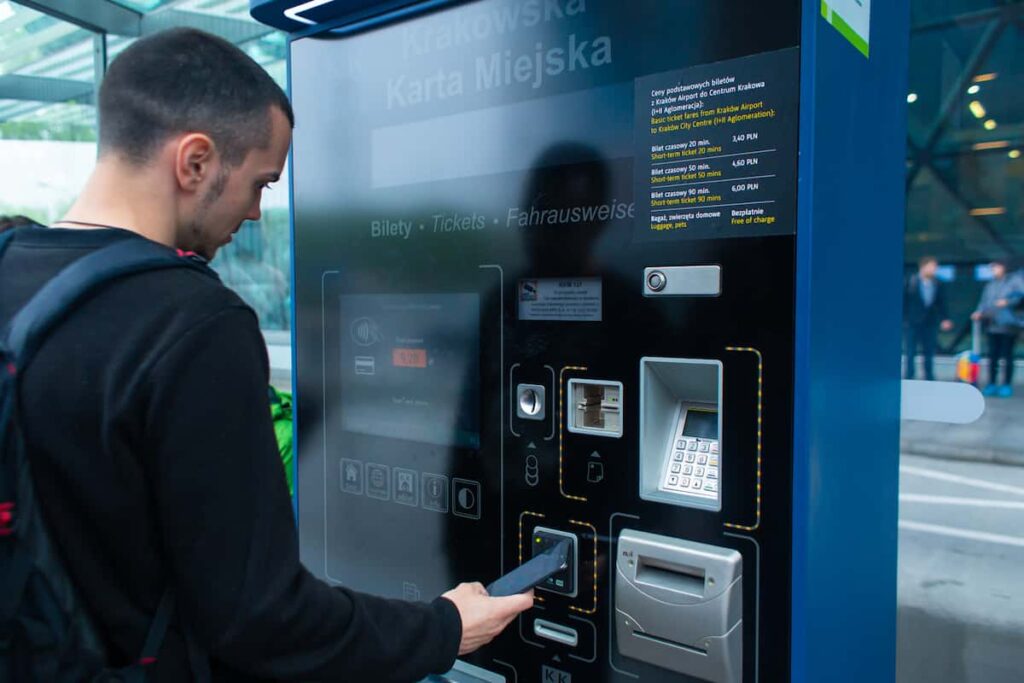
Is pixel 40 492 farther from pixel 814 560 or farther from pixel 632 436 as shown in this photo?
pixel 814 560

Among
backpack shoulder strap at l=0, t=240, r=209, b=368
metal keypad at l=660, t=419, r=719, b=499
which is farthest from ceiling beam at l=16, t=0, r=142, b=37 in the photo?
metal keypad at l=660, t=419, r=719, b=499

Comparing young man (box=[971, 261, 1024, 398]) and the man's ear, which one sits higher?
the man's ear

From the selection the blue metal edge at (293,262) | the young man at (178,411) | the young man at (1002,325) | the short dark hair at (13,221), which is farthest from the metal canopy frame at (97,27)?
the young man at (1002,325)

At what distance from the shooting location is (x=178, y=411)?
3.11ft

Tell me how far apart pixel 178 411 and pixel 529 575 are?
2.58 ft

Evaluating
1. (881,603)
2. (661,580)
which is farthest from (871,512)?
(661,580)

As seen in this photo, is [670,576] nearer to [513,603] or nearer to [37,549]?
[513,603]

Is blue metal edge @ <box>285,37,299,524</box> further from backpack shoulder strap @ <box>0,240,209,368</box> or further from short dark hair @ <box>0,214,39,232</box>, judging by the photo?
backpack shoulder strap @ <box>0,240,209,368</box>

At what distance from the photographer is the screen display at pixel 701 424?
150cm

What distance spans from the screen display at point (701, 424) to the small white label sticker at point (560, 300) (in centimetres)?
25

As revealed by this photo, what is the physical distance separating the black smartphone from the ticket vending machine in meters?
0.08

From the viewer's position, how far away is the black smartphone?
149cm

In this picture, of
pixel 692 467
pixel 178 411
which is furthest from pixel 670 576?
pixel 178 411

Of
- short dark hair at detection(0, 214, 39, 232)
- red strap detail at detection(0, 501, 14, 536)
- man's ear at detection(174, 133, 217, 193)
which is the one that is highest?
short dark hair at detection(0, 214, 39, 232)
